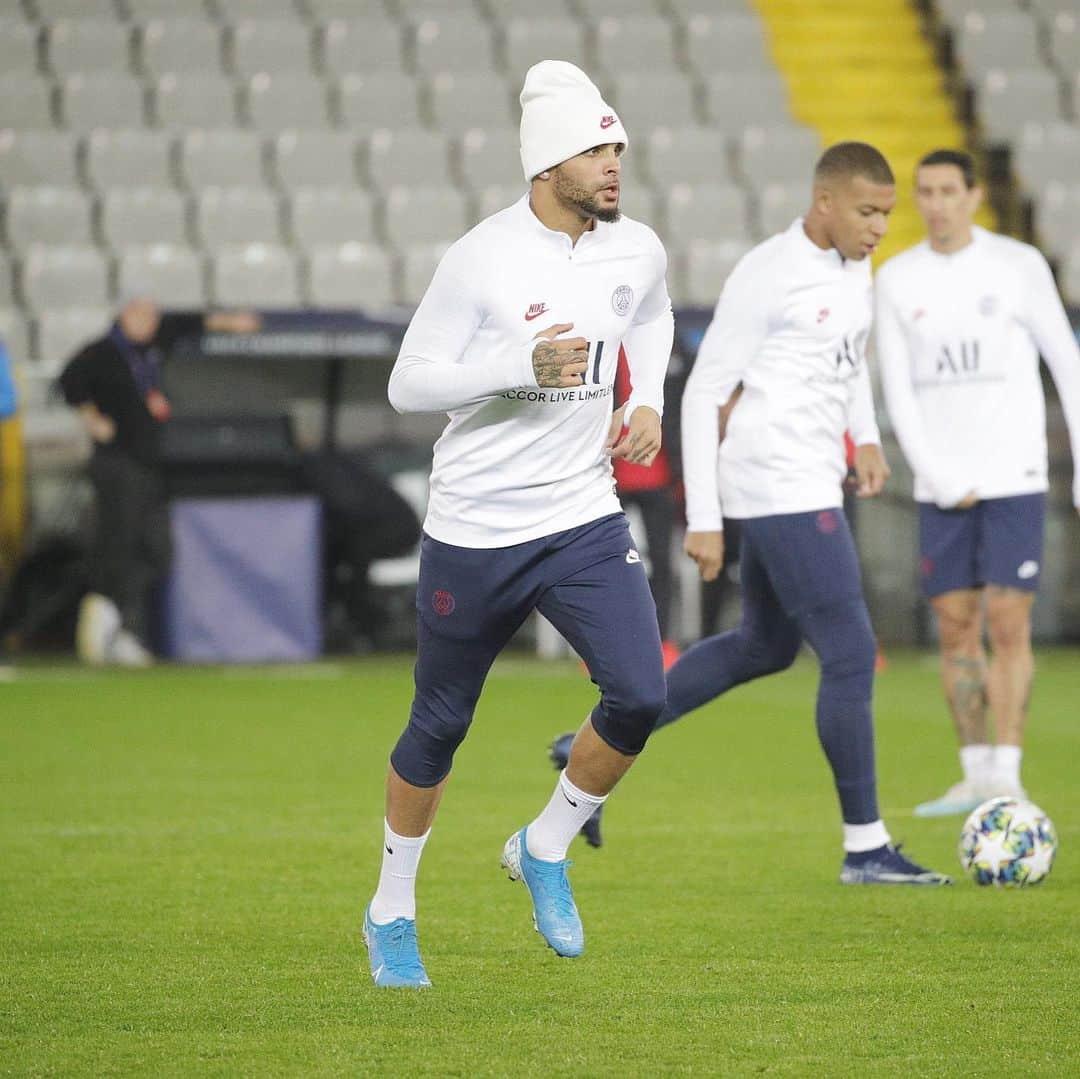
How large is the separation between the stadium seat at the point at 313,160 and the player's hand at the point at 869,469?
430 inches

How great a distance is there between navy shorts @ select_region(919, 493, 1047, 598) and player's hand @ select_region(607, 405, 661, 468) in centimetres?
300

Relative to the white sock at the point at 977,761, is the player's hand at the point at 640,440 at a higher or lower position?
higher

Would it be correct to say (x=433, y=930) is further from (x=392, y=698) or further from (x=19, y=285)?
(x=19, y=285)

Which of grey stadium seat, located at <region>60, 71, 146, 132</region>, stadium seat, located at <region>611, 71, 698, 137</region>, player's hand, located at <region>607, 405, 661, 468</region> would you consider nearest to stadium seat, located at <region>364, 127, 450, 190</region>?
stadium seat, located at <region>611, 71, 698, 137</region>

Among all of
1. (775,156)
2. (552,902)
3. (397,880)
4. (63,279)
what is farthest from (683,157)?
A: (397,880)

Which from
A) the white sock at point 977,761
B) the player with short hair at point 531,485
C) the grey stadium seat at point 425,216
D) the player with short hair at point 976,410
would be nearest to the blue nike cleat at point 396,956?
the player with short hair at point 531,485

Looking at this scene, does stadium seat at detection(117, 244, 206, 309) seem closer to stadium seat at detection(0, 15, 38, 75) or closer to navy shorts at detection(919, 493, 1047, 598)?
stadium seat at detection(0, 15, 38, 75)

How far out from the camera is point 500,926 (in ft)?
17.3

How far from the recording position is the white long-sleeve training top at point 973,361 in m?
7.33

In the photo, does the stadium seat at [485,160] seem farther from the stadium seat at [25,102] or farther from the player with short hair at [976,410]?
the player with short hair at [976,410]

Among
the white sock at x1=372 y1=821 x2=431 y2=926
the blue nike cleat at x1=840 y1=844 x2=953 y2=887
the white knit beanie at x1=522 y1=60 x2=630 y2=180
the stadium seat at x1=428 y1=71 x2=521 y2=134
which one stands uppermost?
the stadium seat at x1=428 y1=71 x2=521 y2=134

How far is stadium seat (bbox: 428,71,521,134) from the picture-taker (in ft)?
57.6

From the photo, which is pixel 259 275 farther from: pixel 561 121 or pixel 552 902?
pixel 552 902

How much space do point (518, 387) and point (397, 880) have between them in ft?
3.62
